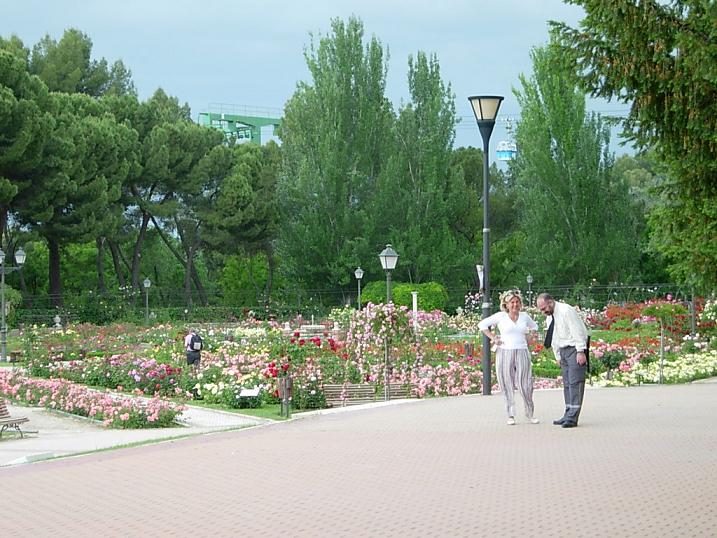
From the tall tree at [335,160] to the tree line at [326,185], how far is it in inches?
2.8

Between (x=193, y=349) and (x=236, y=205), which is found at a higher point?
(x=236, y=205)

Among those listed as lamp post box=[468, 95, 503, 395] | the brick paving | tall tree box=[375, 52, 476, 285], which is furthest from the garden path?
tall tree box=[375, 52, 476, 285]

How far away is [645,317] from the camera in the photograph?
33.1 metres

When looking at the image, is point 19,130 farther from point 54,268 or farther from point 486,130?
point 486,130

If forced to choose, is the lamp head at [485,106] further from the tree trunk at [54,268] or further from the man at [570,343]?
the tree trunk at [54,268]

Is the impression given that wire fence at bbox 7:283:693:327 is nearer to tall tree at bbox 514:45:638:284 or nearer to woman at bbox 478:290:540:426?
tall tree at bbox 514:45:638:284

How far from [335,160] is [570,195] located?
10673mm

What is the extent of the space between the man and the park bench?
261 inches

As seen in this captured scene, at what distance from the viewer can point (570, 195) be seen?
49469 millimetres

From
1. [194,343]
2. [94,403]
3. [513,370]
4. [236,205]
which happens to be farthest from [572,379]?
[236,205]

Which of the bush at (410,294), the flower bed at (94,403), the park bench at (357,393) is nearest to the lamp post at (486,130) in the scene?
the park bench at (357,393)

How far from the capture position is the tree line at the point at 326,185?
46.8m

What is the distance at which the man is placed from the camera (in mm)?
11734

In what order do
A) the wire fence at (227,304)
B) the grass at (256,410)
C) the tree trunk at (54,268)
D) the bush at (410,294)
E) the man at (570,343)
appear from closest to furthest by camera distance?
1. the man at (570,343)
2. the grass at (256,410)
3. the wire fence at (227,304)
4. the bush at (410,294)
5. the tree trunk at (54,268)
